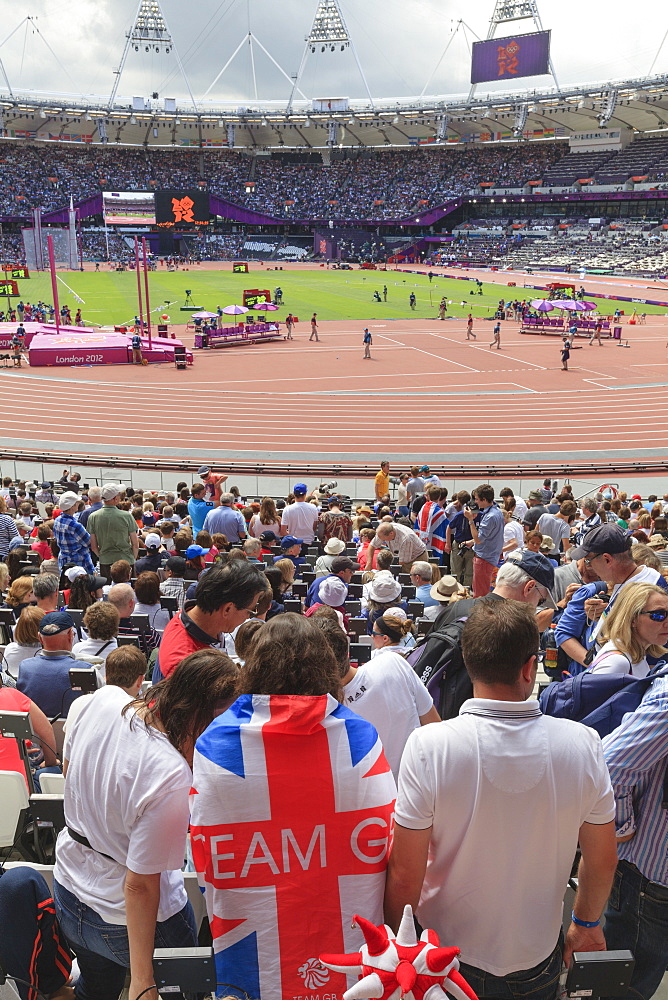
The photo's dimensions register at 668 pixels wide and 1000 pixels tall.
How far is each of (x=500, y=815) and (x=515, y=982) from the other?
0.69 m

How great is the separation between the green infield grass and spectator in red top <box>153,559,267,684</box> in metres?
48.7

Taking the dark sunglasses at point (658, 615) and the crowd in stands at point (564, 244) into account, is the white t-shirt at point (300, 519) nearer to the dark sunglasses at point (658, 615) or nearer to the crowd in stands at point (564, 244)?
the dark sunglasses at point (658, 615)

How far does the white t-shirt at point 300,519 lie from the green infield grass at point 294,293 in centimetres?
4107

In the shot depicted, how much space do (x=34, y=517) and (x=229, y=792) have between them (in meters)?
13.8

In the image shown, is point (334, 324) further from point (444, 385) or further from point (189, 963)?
point (189, 963)

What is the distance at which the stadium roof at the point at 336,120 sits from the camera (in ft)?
323

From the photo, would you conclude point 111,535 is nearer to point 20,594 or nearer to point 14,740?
point 20,594

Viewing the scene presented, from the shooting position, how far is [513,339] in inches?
1828

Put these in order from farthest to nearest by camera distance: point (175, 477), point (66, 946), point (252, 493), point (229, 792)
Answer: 1. point (175, 477)
2. point (252, 493)
3. point (66, 946)
4. point (229, 792)

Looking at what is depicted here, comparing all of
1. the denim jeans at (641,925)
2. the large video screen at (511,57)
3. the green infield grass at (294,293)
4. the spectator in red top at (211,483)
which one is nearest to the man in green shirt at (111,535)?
the spectator in red top at (211,483)

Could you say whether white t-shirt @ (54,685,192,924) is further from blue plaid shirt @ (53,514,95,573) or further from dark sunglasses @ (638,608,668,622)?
blue plaid shirt @ (53,514,95,573)

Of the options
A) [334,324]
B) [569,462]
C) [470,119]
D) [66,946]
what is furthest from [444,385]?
[470,119]

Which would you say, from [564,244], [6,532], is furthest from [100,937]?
[564,244]

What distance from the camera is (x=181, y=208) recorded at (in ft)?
303
